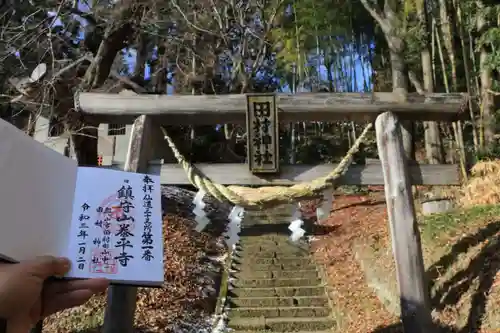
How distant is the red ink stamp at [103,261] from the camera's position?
58.3 inches

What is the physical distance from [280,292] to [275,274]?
27.5 inches

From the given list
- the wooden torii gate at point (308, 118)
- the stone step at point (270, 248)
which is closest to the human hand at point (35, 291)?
the wooden torii gate at point (308, 118)

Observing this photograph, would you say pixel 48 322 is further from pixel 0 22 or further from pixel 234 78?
pixel 234 78

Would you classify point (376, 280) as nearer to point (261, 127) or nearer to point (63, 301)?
point (261, 127)

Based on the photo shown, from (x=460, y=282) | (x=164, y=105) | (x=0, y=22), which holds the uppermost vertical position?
(x=0, y=22)

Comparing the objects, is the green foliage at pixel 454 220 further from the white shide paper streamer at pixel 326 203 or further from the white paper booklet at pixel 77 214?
the white paper booklet at pixel 77 214

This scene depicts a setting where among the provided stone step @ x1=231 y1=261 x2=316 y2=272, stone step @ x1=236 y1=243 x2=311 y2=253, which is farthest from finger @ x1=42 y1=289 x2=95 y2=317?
stone step @ x1=236 y1=243 x2=311 y2=253

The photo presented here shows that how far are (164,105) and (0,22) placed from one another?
7.84 meters

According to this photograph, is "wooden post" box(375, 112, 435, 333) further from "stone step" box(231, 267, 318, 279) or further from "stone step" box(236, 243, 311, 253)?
"stone step" box(236, 243, 311, 253)

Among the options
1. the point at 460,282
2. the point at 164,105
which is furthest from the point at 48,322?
the point at 460,282

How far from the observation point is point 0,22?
11.0m

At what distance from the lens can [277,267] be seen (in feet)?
29.8

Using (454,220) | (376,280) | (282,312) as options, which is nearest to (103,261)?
(282,312)

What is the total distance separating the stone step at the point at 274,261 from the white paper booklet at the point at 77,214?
7461 millimetres
